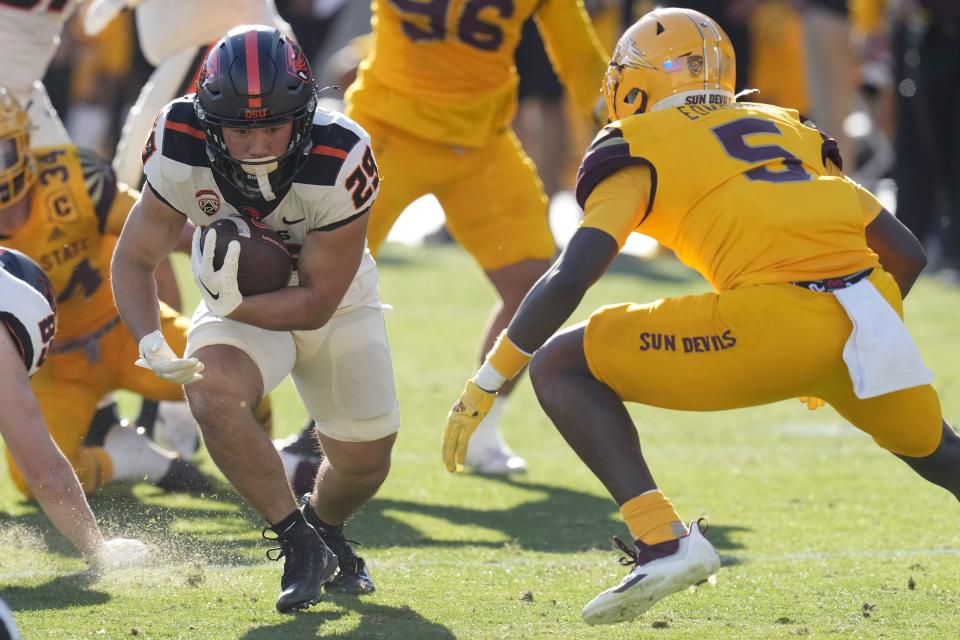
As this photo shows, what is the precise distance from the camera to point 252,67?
400cm

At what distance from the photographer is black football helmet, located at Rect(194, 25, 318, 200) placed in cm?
396

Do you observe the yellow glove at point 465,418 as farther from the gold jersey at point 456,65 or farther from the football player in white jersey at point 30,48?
the football player in white jersey at point 30,48

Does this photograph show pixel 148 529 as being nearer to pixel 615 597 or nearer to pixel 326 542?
pixel 326 542

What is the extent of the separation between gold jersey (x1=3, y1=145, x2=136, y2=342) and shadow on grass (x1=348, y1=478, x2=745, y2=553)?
1.29 m

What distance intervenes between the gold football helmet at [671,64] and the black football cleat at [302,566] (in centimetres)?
140

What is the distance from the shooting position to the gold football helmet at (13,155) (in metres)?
5.25

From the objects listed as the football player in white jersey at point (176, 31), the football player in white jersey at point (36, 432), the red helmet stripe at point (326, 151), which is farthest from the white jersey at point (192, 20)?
the red helmet stripe at point (326, 151)

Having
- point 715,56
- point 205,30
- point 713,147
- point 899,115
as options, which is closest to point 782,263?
point 713,147

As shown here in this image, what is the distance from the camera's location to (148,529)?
16.4 feet

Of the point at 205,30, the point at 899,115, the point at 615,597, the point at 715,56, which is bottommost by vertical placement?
the point at 899,115

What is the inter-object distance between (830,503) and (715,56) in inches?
79.1

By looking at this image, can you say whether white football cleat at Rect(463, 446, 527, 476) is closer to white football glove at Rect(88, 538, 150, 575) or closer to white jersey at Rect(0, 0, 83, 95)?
white football glove at Rect(88, 538, 150, 575)

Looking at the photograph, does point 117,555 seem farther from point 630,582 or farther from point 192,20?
point 192,20

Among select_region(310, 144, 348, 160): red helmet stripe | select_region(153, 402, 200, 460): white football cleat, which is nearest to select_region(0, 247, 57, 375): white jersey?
select_region(310, 144, 348, 160): red helmet stripe
